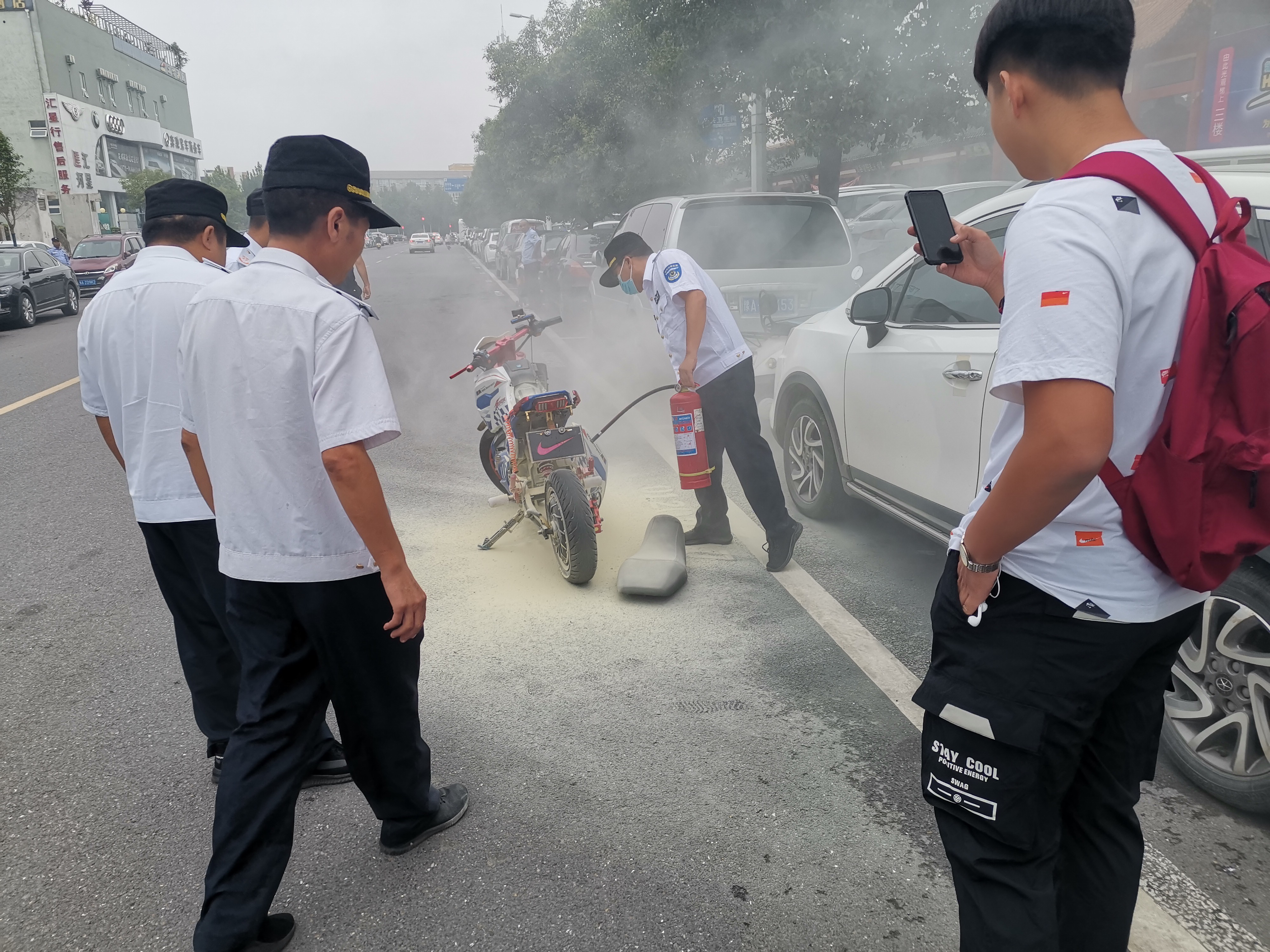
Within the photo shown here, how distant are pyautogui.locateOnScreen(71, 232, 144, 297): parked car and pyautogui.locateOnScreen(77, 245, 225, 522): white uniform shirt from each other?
22263 mm

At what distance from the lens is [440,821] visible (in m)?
2.67

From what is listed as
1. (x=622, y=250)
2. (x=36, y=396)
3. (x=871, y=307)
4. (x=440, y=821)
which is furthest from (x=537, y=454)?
(x=36, y=396)

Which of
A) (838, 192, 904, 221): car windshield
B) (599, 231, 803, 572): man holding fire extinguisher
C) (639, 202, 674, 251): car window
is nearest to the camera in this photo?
(599, 231, 803, 572): man holding fire extinguisher

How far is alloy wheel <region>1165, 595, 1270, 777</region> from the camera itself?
2529mm

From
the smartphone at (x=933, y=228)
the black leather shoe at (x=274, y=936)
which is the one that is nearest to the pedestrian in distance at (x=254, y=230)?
the black leather shoe at (x=274, y=936)

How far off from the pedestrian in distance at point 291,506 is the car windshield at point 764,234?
5706 mm

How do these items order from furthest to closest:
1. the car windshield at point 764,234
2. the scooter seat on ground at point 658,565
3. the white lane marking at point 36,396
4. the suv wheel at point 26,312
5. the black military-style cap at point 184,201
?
1. the suv wheel at point 26,312
2. the white lane marking at point 36,396
3. the car windshield at point 764,234
4. the scooter seat on ground at point 658,565
5. the black military-style cap at point 184,201

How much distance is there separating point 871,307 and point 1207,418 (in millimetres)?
2597

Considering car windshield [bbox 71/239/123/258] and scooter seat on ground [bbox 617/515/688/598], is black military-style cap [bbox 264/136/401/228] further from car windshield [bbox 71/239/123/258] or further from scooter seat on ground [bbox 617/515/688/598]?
car windshield [bbox 71/239/123/258]

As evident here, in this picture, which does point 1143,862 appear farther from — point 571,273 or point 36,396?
point 571,273

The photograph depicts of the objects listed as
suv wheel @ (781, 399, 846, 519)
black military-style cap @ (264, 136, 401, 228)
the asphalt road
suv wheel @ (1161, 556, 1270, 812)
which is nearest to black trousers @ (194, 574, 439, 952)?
the asphalt road

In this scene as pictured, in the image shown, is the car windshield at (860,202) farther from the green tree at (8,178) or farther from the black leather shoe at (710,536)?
the green tree at (8,178)

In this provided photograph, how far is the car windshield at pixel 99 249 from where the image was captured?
24.0m

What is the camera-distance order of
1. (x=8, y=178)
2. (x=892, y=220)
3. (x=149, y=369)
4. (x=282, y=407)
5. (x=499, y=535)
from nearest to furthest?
(x=282, y=407) → (x=149, y=369) → (x=499, y=535) → (x=892, y=220) → (x=8, y=178)
